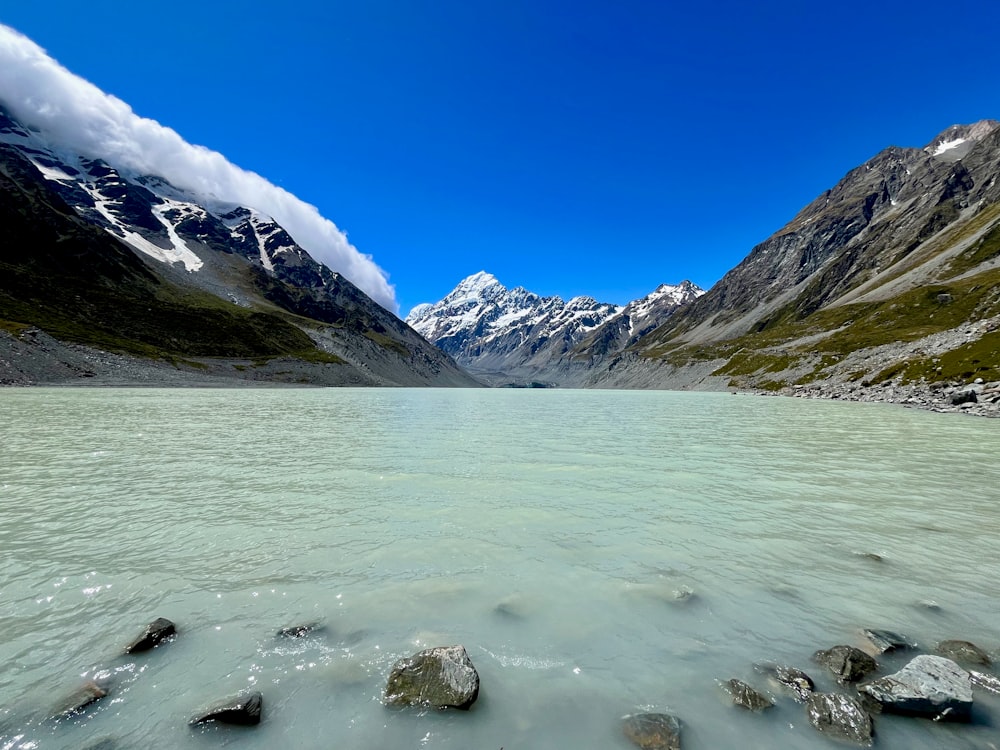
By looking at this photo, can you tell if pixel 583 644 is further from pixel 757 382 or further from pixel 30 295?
pixel 30 295

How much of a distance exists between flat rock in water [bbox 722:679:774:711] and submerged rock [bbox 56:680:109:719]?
318 inches

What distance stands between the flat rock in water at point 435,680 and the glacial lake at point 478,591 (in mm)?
164

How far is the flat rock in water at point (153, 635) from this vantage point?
22.6ft

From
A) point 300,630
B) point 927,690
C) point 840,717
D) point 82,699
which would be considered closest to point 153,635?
point 82,699

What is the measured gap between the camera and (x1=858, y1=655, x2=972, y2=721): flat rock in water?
5.55 meters

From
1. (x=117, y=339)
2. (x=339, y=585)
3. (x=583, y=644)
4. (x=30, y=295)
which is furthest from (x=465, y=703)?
(x=30, y=295)

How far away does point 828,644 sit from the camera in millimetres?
7219

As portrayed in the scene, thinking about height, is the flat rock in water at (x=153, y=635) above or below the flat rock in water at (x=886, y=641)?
below

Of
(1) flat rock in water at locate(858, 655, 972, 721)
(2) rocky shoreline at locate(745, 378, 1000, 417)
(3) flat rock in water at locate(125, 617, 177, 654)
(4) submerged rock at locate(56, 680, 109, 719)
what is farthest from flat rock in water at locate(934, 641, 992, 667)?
(2) rocky shoreline at locate(745, 378, 1000, 417)

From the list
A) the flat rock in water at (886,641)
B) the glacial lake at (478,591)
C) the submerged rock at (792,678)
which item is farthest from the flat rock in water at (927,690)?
the flat rock in water at (886,641)

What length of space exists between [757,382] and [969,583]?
155 m

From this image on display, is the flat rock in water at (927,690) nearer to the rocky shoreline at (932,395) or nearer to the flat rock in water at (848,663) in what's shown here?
the flat rock in water at (848,663)

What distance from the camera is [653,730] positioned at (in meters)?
5.37

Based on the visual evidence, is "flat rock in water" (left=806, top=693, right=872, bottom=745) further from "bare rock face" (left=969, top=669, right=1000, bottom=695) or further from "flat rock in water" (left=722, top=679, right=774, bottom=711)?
"bare rock face" (left=969, top=669, right=1000, bottom=695)
